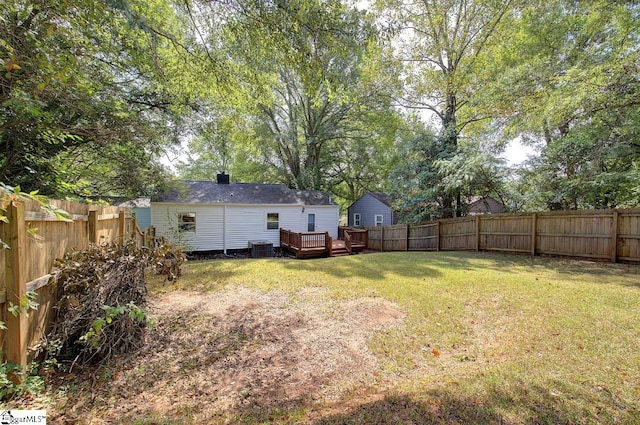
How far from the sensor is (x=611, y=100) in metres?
6.99

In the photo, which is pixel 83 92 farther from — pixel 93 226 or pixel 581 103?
pixel 581 103

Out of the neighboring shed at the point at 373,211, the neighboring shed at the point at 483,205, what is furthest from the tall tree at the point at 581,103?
the neighboring shed at the point at 373,211

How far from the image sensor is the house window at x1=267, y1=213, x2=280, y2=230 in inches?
620

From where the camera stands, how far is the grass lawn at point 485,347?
2252 millimetres

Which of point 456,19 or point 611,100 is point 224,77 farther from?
point 456,19

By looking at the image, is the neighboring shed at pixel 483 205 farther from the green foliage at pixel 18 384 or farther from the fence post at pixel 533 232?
the green foliage at pixel 18 384

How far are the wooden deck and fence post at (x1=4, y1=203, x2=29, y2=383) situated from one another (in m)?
10.9

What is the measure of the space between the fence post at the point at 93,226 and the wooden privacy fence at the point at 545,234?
40.5 feet

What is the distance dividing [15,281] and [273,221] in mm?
13593

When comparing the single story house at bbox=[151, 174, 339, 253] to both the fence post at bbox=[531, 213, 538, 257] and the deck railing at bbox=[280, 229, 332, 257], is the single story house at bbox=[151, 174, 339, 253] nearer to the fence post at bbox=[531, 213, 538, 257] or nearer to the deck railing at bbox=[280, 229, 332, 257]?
the deck railing at bbox=[280, 229, 332, 257]

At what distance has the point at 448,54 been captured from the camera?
1380 cm

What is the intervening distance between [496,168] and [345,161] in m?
13.6

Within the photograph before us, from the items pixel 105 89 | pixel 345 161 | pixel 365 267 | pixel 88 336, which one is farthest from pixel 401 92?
pixel 88 336

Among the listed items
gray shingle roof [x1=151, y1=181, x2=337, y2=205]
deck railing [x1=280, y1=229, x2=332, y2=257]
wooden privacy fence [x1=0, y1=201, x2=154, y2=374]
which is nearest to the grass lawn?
wooden privacy fence [x1=0, y1=201, x2=154, y2=374]
